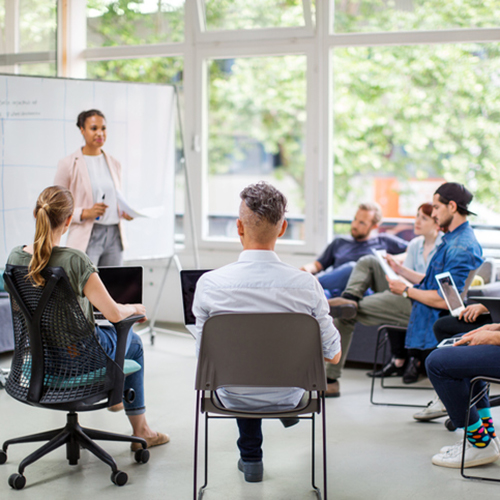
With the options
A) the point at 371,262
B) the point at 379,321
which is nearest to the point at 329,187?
the point at 371,262

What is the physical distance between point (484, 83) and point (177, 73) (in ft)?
8.74

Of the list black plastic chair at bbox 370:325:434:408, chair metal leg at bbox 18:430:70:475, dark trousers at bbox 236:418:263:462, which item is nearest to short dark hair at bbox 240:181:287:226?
dark trousers at bbox 236:418:263:462

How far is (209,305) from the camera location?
219 centimetres

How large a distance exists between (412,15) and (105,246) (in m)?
3.02

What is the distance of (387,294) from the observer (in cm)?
396

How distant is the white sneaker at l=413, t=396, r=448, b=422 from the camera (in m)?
3.34

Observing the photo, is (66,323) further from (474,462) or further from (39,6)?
(39,6)

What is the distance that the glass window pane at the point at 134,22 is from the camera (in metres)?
5.81

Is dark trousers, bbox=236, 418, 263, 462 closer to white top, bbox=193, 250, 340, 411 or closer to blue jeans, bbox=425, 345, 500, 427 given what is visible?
white top, bbox=193, 250, 340, 411

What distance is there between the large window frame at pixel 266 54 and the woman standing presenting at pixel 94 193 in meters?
1.11

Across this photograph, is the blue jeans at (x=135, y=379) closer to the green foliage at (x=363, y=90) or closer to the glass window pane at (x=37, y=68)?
the green foliage at (x=363, y=90)

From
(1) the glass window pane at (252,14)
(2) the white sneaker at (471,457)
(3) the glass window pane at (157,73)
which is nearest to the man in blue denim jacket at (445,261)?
(2) the white sneaker at (471,457)

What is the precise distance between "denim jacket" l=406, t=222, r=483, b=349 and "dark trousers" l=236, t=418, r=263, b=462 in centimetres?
125

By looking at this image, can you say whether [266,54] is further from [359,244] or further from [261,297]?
Result: [261,297]
